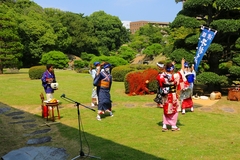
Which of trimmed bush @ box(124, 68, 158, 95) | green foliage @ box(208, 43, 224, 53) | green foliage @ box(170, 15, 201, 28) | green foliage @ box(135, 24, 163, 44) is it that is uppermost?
green foliage @ box(135, 24, 163, 44)

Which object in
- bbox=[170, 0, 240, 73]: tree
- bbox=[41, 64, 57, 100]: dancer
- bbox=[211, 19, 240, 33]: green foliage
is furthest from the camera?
bbox=[170, 0, 240, 73]: tree

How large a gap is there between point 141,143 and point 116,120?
2148mm

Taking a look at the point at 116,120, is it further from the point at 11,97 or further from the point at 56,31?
the point at 56,31

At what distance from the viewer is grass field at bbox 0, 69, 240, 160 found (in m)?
4.96

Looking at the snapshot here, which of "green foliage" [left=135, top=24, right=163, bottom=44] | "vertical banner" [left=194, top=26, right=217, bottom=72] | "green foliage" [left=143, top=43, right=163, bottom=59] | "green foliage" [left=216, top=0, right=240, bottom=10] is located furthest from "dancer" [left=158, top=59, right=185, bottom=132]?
"green foliage" [left=135, top=24, right=163, bottom=44]

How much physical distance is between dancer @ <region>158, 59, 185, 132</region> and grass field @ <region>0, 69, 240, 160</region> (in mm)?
319

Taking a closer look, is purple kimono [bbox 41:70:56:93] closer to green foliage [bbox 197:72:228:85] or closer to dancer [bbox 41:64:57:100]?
dancer [bbox 41:64:57:100]

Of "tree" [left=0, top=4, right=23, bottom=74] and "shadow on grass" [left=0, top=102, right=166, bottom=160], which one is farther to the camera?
"tree" [left=0, top=4, right=23, bottom=74]

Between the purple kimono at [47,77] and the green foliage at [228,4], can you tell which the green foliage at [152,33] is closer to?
the green foliage at [228,4]

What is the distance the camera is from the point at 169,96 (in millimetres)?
6258

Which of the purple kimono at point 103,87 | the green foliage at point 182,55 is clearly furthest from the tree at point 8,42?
the purple kimono at point 103,87

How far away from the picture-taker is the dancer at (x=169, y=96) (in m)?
6.22

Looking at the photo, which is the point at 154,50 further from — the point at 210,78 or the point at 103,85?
the point at 103,85

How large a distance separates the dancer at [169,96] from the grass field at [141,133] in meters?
0.32
